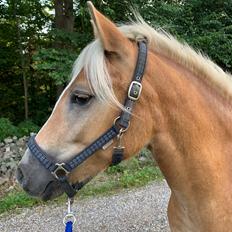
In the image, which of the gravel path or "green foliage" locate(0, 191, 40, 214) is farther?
"green foliage" locate(0, 191, 40, 214)

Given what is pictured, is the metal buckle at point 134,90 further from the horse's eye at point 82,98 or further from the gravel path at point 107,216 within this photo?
the gravel path at point 107,216

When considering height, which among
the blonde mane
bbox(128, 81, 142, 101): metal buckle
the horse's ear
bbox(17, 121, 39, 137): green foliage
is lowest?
bbox(17, 121, 39, 137): green foliage

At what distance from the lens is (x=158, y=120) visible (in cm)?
200

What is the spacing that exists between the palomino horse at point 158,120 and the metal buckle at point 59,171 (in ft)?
0.07

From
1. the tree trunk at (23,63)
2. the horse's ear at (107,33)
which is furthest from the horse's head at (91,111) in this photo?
the tree trunk at (23,63)

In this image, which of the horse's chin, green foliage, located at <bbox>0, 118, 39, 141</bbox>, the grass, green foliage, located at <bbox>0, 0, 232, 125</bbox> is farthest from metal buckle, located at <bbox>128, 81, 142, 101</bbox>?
green foliage, located at <bbox>0, 118, 39, 141</bbox>

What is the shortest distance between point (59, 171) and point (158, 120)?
1.84 ft

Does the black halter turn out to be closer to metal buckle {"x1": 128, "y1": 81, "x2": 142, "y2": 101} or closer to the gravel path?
metal buckle {"x1": 128, "y1": 81, "x2": 142, "y2": 101}

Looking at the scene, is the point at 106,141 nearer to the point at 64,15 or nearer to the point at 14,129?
the point at 14,129

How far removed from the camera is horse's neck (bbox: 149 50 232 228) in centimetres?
203

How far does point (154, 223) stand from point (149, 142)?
3.41 m

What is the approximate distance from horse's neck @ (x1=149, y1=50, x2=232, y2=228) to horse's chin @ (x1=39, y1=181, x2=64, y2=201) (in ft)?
1.78

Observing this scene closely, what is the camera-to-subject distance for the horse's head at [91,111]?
6.14ft

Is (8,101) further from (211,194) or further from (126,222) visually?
(211,194)
